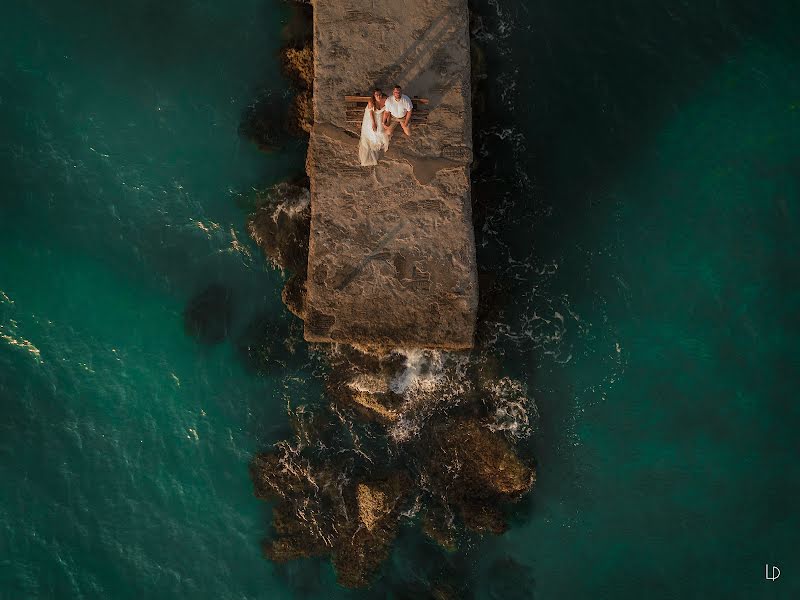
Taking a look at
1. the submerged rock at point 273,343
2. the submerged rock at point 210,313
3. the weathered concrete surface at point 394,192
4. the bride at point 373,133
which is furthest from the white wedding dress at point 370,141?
the submerged rock at point 210,313

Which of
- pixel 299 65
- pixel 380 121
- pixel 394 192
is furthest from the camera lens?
pixel 299 65

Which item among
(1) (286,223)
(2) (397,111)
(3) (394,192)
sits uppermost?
(2) (397,111)

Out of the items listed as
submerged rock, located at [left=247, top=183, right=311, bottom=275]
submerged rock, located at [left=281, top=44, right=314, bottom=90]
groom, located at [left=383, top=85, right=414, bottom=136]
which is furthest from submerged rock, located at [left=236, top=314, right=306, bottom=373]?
submerged rock, located at [left=281, top=44, right=314, bottom=90]

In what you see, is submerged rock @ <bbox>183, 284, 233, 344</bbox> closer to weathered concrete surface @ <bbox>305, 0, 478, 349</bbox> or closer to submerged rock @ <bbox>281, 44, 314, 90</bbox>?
weathered concrete surface @ <bbox>305, 0, 478, 349</bbox>

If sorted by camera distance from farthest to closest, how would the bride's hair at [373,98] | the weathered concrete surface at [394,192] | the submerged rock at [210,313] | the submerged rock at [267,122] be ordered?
the submerged rock at [210,313] → the submerged rock at [267,122] → the weathered concrete surface at [394,192] → the bride's hair at [373,98]
